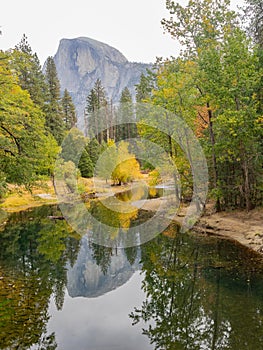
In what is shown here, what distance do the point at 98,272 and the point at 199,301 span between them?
19.2ft

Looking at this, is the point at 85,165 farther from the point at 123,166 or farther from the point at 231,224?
the point at 231,224

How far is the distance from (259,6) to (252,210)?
46.2ft

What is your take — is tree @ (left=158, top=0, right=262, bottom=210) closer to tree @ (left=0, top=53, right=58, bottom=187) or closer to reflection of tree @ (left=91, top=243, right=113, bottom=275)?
reflection of tree @ (left=91, top=243, right=113, bottom=275)

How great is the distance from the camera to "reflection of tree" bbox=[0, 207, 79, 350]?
9.35 metres

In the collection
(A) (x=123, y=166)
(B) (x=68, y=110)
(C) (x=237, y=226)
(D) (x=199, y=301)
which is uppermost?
(B) (x=68, y=110)

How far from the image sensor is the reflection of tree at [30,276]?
935cm

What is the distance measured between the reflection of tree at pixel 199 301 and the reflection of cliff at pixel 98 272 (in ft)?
3.60

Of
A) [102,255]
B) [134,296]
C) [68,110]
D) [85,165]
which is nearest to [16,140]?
[134,296]

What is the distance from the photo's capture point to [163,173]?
89.1 ft

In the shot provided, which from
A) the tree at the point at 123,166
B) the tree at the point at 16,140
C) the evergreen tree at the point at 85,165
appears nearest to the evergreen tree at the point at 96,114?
the tree at the point at 123,166

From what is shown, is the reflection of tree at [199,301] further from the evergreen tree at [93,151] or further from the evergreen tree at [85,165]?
the evergreen tree at [93,151]

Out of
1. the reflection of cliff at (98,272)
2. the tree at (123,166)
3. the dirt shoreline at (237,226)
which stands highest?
the tree at (123,166)

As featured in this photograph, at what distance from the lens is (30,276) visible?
14492 millimetres

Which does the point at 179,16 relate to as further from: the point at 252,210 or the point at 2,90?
the point at 2,90
